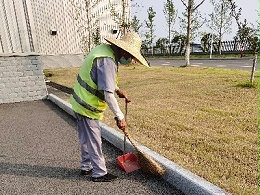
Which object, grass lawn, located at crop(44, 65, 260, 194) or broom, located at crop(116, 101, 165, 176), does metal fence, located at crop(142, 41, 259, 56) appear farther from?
broom, located at crop(116, 101, 165, 176)

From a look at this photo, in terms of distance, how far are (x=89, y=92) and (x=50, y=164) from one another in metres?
1.27

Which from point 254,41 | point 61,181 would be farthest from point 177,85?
point 61,181

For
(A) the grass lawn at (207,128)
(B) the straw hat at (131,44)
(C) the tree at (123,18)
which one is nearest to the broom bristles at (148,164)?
(A) the grass lawn at (207,128)

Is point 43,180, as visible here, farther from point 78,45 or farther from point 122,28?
point 78,45

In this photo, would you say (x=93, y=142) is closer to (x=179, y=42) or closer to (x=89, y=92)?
(x=89, y=92)

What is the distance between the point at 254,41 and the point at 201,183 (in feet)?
18.9

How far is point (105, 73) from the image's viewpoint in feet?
8.15

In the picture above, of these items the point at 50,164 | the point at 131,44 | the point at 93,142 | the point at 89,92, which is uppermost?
the point at 131,44

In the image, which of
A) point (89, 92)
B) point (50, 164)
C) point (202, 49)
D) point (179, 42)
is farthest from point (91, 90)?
point (179, 42)

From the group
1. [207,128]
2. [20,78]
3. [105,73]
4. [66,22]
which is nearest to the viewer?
[105,73]

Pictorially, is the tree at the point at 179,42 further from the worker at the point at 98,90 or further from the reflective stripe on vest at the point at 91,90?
the reflective stripe on vest at the point at 91,90

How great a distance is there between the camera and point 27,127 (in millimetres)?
5000

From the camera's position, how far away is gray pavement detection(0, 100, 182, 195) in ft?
8.84

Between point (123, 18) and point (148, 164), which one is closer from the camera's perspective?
point (148, 164)
